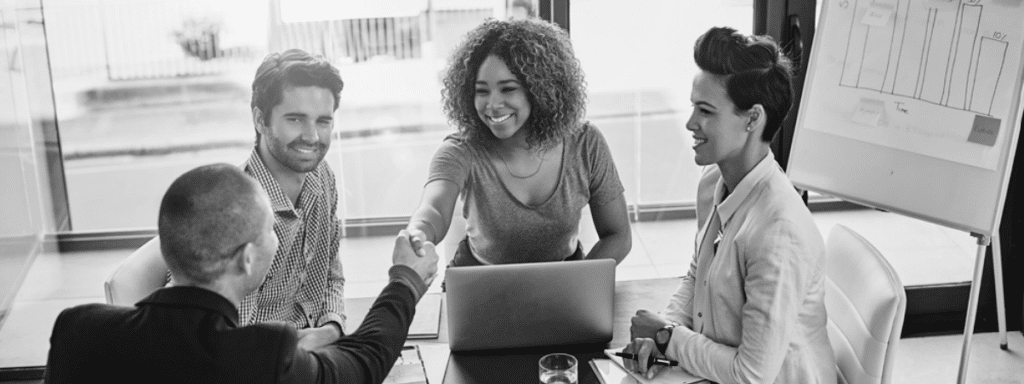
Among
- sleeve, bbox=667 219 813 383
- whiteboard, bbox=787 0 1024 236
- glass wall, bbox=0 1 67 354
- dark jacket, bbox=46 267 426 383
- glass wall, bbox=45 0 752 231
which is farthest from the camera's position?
glass wall, bbox=45 0 752 231

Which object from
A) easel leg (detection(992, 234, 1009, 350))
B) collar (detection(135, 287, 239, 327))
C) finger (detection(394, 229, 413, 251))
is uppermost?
collar (detection(135, 287, 239, 327))

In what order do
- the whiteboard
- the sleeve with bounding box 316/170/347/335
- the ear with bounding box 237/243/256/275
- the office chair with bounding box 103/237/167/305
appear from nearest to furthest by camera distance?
the ear with bounding box 237/243/256/275, the office chair with bounding box 103/237/167/305, the sleeve with bounding box 316/170/347/335, the whiteboard

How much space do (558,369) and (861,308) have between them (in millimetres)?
663

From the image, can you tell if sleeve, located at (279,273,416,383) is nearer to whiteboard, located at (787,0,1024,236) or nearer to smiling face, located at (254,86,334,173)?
smiling face, located at (254,86,334,173)

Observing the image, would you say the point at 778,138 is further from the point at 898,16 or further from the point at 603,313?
the point at 603,313

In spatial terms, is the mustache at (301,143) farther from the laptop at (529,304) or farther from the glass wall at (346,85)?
the glass wall at (346,85)

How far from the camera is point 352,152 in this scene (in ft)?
14.5

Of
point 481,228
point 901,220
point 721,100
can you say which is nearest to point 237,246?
point 721,100

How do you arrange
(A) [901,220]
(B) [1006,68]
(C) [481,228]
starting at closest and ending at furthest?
1. (C) [481,228]
2. (B) [1006,68]
3. (A) [901,220]

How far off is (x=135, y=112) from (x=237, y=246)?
10.1 feet

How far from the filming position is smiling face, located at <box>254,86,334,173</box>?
2027mm

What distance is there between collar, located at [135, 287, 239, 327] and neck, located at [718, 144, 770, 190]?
1.05 m

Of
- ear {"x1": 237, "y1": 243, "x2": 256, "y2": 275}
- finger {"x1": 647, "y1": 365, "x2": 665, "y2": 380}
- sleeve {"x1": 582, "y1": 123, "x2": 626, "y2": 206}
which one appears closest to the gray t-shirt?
sleeve {"x1": 582, "y1": 123, "x2": 626, "y2": 206}

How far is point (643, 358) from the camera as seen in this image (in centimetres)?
177
